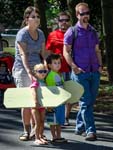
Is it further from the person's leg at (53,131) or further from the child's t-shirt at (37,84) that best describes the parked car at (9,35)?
the child's t-shirt at (37,84)

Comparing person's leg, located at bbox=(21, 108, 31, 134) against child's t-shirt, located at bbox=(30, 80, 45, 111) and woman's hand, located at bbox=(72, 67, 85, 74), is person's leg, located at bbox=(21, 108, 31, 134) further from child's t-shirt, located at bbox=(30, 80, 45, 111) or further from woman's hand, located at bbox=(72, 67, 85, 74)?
woman's hand, located at bbox=(72, 67, 85, 74)

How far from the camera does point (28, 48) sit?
24.2ft

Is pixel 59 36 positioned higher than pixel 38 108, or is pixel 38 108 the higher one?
pixel 59 36

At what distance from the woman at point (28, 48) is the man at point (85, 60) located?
443mm

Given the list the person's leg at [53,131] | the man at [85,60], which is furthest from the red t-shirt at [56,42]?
the person's leg at [53,131]

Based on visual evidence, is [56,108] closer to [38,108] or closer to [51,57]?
[38,108]

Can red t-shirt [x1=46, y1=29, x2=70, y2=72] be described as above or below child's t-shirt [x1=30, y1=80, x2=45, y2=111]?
above

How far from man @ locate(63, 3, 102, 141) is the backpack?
4202 mm

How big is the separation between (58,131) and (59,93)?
657mm

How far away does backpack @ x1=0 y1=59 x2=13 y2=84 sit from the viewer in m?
11.8

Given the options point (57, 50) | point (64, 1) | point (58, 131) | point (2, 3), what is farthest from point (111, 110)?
point (2, 3)

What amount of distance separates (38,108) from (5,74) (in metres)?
4.68

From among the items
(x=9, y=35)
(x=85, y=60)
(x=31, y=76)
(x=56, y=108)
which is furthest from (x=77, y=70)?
(x=9, y=35)

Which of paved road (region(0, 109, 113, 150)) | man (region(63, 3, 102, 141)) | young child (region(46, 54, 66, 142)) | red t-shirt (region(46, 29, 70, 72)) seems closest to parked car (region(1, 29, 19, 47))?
paved road (region(0, 109, 113, 150))
